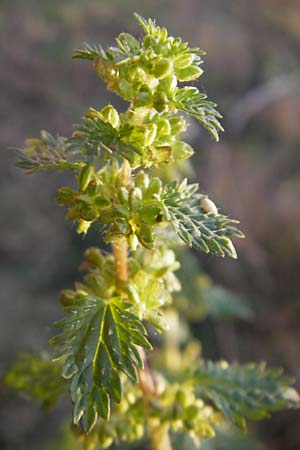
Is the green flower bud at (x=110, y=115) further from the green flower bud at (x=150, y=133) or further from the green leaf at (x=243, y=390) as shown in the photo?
the green leaf at (x=243, y=390)

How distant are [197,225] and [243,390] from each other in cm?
74

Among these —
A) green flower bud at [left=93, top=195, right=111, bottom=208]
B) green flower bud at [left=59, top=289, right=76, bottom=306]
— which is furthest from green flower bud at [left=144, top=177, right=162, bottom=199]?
green flower bud at [left=59, top=289, right=76, bottom=306]

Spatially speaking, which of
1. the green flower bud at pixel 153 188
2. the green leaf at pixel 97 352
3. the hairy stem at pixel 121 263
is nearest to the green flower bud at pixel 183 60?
the green flower bud at pixel 153 188

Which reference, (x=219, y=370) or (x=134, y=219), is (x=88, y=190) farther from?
(x=219, y=370)

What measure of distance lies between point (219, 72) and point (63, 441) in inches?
195

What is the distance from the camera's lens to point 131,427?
1425 millimetres

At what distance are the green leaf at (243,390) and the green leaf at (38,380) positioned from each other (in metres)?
0.43

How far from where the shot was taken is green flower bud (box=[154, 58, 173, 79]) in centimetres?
103

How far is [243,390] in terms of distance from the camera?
5.17 feet

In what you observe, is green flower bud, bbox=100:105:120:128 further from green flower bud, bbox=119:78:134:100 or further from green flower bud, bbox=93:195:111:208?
green flower bud, bbox=93:195:111:208

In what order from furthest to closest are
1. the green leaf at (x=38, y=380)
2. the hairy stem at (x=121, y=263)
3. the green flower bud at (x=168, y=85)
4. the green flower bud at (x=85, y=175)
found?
1. the green leaf at (x=38, y=380)
2. the hairy stem at (x=121, y=263)
3. the green flower bud at (x=168, y=85)
4. the green flower bud at (x=85, y=175)

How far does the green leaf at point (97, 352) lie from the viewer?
3.41ft

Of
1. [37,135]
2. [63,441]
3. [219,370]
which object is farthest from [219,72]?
[219,370]

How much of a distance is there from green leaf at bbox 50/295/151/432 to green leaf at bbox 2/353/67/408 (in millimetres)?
421
